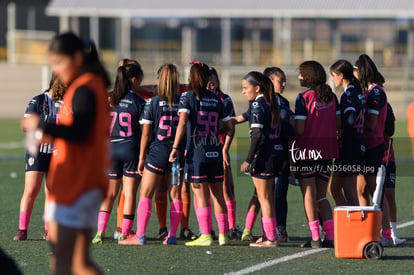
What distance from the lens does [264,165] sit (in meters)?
10.6

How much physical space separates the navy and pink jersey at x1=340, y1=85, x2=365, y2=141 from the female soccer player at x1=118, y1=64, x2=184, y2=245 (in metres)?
1.76

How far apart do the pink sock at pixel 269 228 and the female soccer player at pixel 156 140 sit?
974mm

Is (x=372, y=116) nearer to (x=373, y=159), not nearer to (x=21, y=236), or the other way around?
(x=373, y=159)

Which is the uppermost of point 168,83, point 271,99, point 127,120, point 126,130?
point 168,83

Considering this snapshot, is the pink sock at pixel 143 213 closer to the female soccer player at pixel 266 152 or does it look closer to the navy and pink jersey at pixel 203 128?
the navy and pink jersey at pixel 203 128

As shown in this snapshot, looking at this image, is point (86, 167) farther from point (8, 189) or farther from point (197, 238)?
point (8, 189)

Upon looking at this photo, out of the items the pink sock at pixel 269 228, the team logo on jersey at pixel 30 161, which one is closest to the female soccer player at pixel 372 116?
the pink sock at pixel 269 228

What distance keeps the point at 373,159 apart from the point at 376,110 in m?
0.52

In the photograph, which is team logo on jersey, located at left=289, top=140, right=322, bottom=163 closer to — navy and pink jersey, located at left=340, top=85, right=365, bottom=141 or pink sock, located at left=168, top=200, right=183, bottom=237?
navy and pink jersey, located at left=340, top=85, right=365, bottom=141

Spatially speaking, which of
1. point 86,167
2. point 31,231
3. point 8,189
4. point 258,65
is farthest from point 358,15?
point 86,167

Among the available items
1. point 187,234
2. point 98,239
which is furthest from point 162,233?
point 98,239

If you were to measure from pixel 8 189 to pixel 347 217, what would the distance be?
25.6ft

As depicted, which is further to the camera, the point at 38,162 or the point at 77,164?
the point at 38,162

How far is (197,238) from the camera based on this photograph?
1123 centimetres
